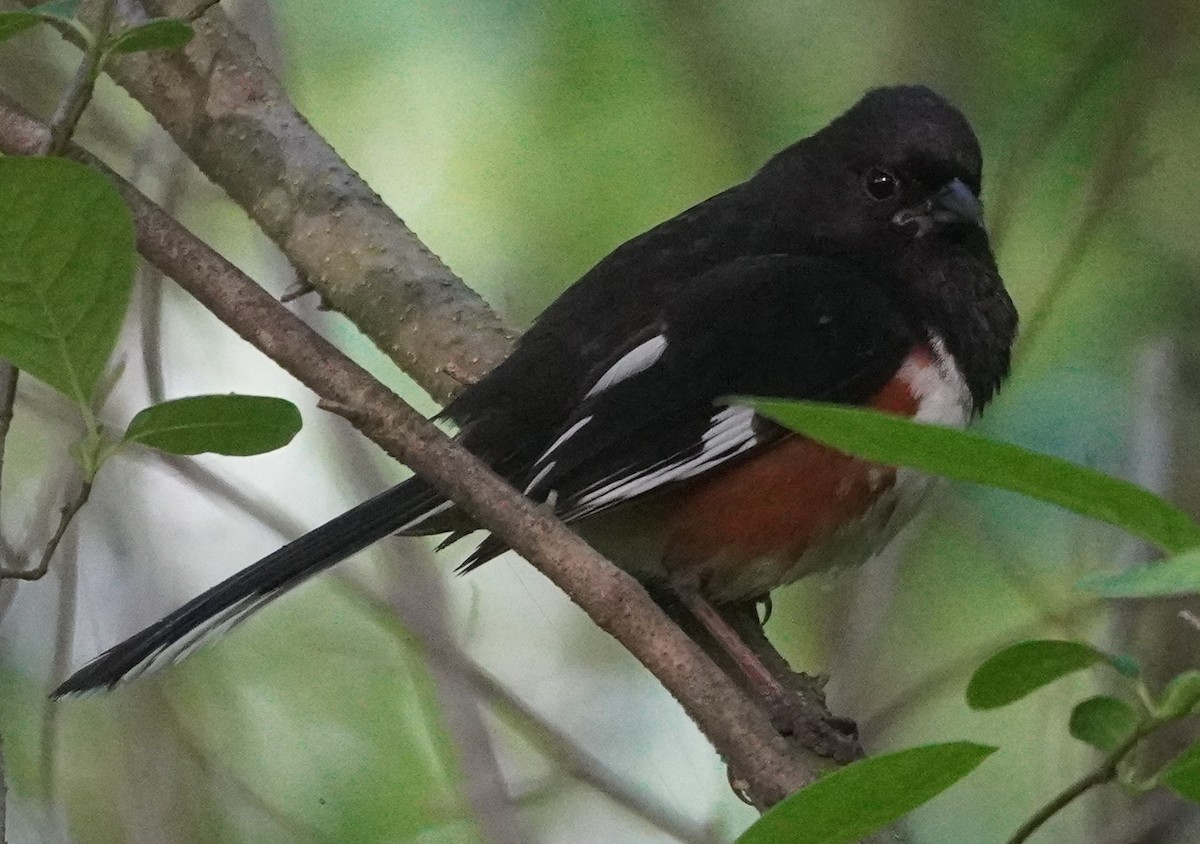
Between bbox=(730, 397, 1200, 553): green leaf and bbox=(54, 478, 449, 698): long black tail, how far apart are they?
971mm

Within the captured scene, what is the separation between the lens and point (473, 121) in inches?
119

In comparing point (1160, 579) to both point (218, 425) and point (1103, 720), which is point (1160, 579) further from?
point (218, 425)

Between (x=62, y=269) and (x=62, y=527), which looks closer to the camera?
(x=62, y=269)

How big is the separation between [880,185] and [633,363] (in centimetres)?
48

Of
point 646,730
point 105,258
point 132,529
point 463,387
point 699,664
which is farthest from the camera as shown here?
point 646,730

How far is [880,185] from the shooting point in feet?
6.21

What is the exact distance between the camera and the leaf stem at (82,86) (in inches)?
37.2

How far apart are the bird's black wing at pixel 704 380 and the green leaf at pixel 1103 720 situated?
914 millimetres

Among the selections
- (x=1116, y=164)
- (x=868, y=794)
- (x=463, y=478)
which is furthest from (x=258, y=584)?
(x=1116, y=164)

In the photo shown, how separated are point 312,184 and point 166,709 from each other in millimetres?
922

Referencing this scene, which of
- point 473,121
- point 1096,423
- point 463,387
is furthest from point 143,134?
point 1096,423

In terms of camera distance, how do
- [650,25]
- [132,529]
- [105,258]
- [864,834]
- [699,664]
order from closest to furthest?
[864,834], [105,258], [699,664], [132,529], [650,25]

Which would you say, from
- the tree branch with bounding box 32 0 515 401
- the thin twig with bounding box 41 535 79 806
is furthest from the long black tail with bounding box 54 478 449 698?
the thin twig with bounding box 41 535 79 806

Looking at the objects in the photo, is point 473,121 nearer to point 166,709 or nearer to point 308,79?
point 308,79
